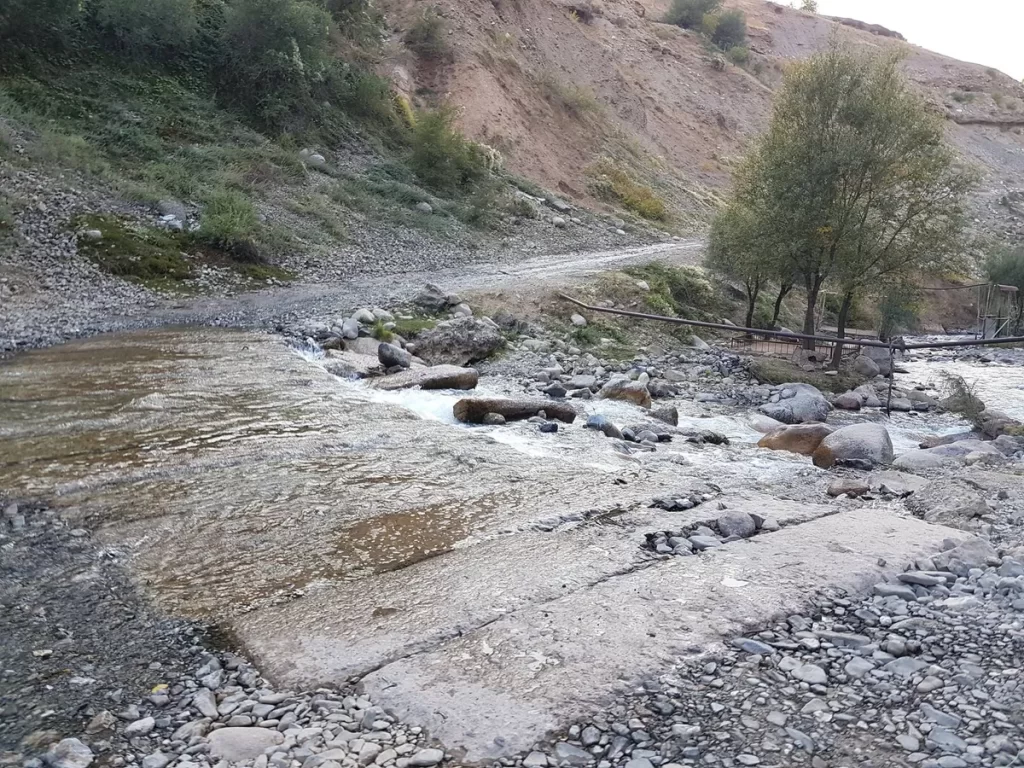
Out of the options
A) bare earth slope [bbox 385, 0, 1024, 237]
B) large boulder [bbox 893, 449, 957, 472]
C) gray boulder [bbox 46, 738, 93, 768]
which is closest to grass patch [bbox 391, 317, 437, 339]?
large boulder [bbox 893, 449, 957, 472]

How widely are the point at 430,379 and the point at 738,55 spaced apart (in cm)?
6635

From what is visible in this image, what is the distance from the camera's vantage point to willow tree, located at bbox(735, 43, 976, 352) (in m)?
18.7

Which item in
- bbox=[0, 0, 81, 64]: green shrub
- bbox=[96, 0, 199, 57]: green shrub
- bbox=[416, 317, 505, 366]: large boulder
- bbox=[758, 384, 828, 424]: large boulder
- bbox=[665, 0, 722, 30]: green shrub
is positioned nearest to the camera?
bbox=[758, 384, 828, 424]: large boulder

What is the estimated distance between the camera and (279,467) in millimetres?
8922

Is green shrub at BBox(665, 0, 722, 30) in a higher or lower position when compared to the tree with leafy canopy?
higher

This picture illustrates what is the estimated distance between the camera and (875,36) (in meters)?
94.0

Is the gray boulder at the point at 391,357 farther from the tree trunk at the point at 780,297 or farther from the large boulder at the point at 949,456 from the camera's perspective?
the tree trunk at the point at 780,297

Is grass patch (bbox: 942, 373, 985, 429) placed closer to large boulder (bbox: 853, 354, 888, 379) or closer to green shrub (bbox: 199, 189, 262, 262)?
large boulder (bbox: 853, 354, 888, 379)

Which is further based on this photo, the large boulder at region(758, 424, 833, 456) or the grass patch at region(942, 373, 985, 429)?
the grass patch at region(942, 373, 985, 429)

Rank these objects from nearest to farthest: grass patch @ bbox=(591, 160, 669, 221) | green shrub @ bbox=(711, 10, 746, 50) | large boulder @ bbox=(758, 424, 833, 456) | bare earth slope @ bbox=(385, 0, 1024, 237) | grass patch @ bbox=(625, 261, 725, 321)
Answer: large boulder @ bbox=(758, 424, 833, 456), grass patch @ bbox=(625, 261, 725, 321), bare earth slope @ bbox=(385, 0, 1024, 237), grass patch @ bbox=(591, 160, 669, 221), green shrub @ bbox=(711, 10, 746, 50)

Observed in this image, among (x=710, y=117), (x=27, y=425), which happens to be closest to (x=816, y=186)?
(x=27, y=425)

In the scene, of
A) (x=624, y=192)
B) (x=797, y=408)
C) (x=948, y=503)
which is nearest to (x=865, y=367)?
(x=797, y=408)

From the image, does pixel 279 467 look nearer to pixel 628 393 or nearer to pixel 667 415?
pixel 667 415

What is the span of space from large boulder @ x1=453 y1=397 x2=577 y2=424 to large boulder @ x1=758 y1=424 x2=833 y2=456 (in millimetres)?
2755
